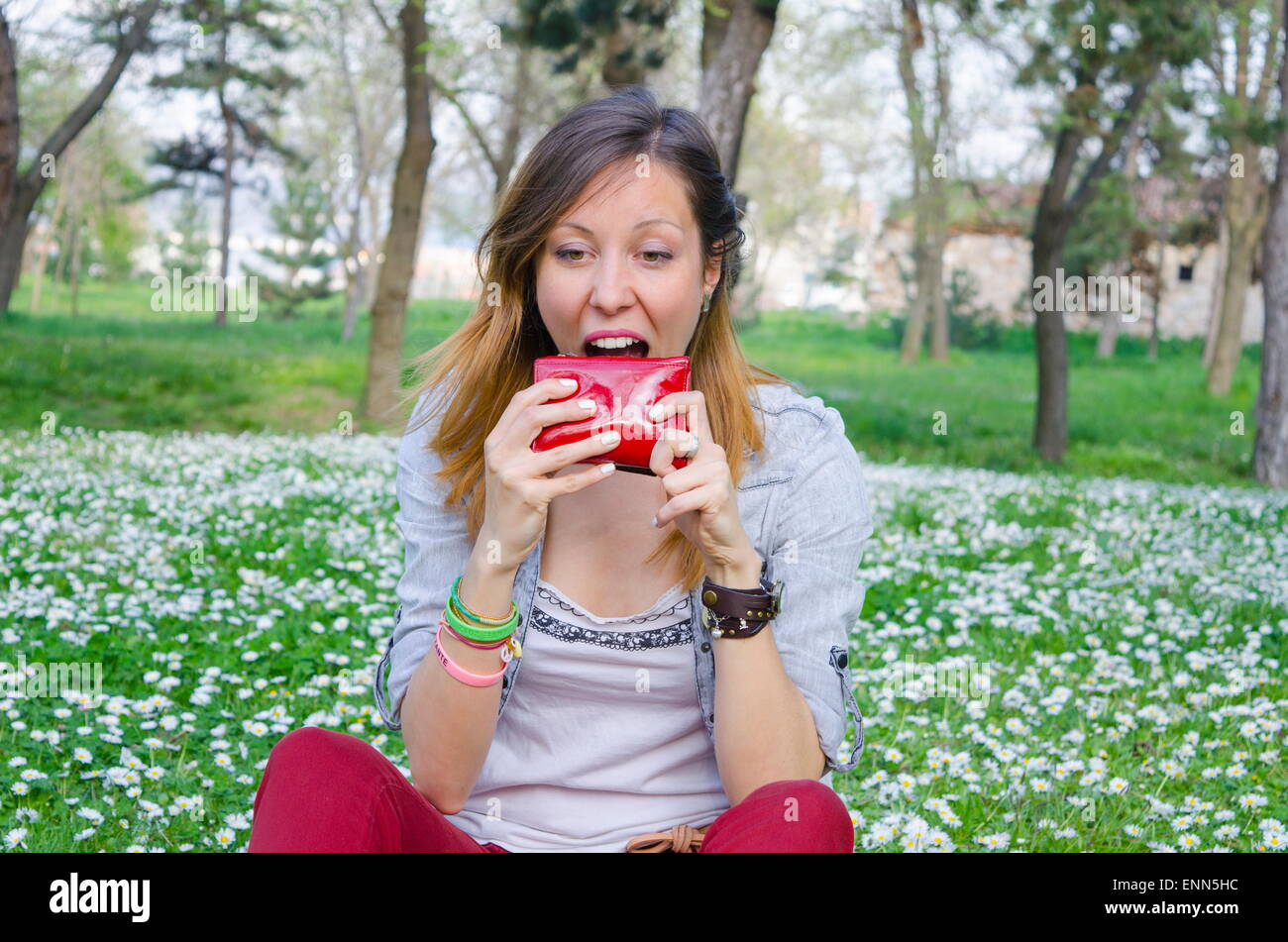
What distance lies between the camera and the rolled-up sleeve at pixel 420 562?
249cm

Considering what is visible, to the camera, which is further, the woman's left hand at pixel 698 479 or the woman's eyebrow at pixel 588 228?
the woman's eyebrow at pixel 588 228

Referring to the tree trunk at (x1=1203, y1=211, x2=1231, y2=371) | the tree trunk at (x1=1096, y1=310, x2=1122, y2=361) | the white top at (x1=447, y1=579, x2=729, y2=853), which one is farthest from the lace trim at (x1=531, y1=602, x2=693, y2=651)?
the tree trunk at (x1=1096, y1=310, x2=1122, y2=361)

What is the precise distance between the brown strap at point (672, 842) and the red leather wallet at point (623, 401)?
2.21ft

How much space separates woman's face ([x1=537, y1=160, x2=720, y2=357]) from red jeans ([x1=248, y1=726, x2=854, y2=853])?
33.1 inches

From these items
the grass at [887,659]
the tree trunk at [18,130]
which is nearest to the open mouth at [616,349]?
the grass at [887,659]

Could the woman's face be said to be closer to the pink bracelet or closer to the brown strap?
the pink bracelet

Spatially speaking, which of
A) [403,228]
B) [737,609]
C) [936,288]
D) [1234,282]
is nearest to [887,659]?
[737,609]

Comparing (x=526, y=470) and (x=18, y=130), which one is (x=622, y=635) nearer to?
(x=526, y=470)

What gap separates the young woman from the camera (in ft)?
7.15

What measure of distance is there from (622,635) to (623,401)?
506 mm

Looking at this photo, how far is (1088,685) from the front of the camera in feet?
16.3

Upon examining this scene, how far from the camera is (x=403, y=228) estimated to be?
47.9 feet

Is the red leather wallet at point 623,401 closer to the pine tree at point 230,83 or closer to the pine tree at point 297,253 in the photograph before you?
the pine tree at point 230,83
